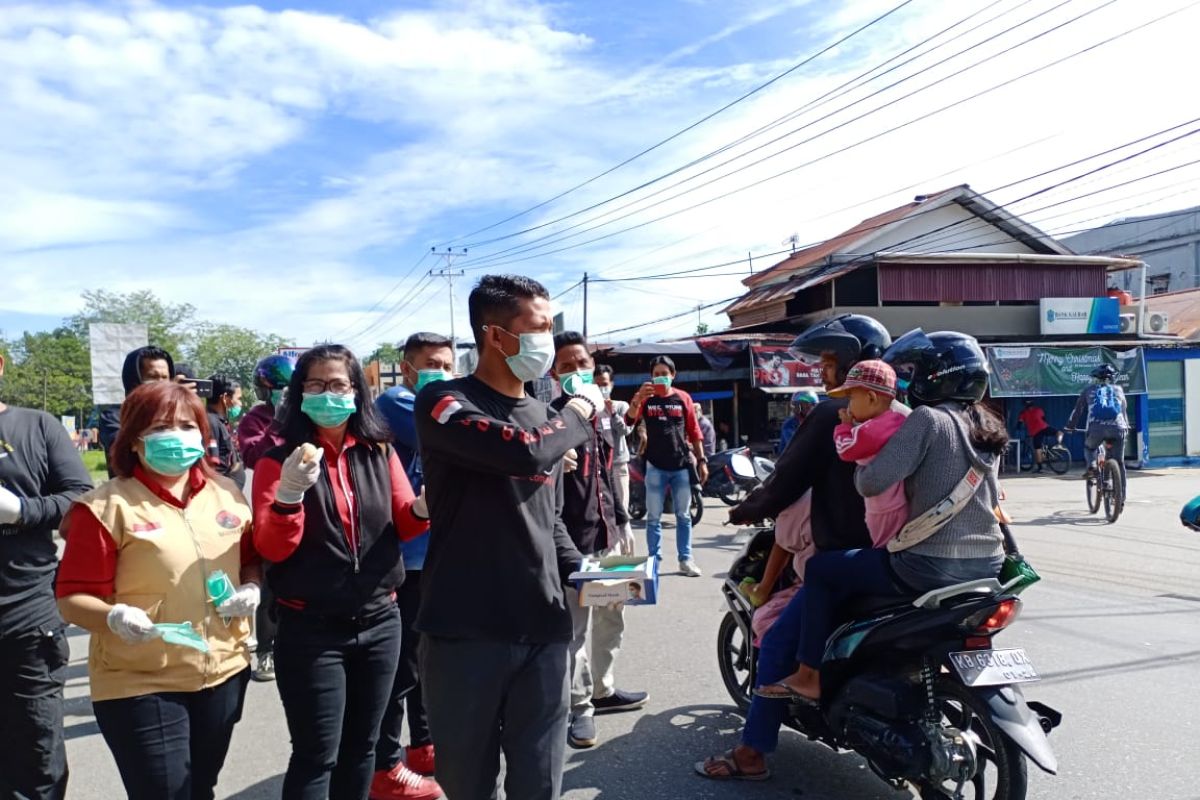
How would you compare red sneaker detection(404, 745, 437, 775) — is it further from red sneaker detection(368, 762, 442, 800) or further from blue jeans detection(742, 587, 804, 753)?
blue jeans detection(742, 587, 804, 753)

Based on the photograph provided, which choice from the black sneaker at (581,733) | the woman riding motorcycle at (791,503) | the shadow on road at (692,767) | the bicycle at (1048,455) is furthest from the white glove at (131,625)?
the bicycle at (1048,455)

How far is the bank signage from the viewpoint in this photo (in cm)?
2042

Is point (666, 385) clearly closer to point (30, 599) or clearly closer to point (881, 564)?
→ point (881, 564)

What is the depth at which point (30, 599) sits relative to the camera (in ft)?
9.78

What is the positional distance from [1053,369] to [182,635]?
19.1 meters

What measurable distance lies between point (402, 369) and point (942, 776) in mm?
2940

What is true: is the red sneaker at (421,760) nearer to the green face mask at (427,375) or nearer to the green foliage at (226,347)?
the green face mask at (427,375)

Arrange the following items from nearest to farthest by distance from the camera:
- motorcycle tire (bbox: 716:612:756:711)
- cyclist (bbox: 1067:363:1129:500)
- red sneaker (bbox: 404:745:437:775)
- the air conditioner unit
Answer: red sneaker (bbox: 404:745:437:775)
motorcycle tire (bbox: 716:612:756:711)
cyclist (bbox: 1067:363:1129:500)
the air conditioner unit

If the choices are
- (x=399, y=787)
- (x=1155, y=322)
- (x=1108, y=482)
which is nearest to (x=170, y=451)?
(x=399, y=787)

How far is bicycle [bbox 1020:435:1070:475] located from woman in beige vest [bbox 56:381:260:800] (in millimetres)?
17915

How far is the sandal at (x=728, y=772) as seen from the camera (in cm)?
346

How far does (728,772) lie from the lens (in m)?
3.48

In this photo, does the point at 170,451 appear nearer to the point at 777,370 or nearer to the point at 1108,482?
the point at 1108,482

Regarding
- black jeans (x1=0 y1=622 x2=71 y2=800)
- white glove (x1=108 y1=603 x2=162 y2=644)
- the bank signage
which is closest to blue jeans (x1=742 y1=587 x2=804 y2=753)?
white glove (x1=108 y1=603 x2=162 y2=644)
